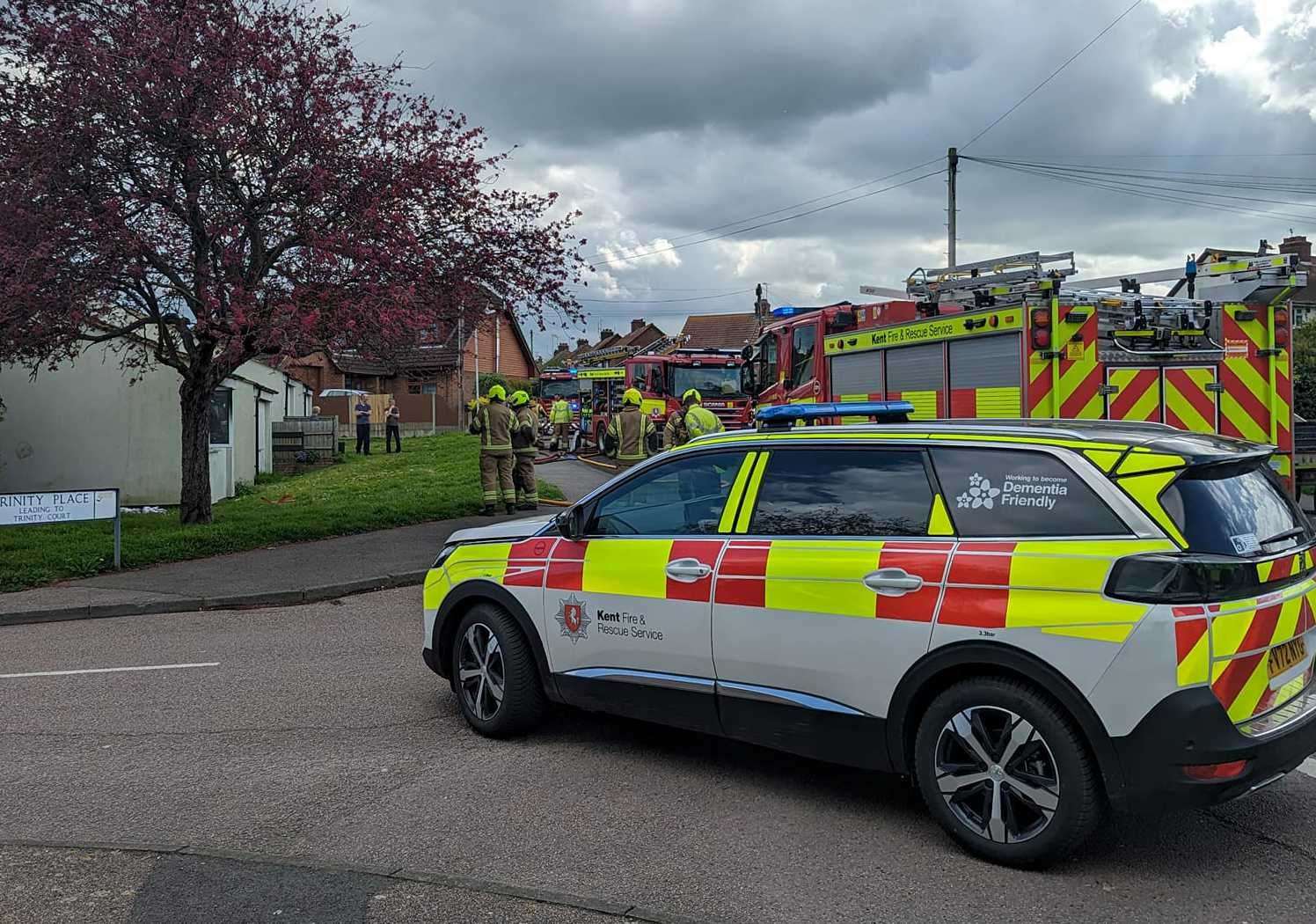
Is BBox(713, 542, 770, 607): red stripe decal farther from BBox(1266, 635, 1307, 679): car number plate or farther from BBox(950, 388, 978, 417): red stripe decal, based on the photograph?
BBox(950, 388, 978, 417): red stripe decal

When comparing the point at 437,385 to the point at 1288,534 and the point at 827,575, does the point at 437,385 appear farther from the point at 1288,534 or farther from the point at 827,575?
the point at 1288,534

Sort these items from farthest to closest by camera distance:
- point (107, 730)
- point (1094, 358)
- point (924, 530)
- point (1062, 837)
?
point (1094, 358) → point (107, 730) → point (924, 530) → point (1062, 837)

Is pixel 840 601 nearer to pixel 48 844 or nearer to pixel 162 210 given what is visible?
pixel 48 844

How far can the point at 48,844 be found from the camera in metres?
4.30

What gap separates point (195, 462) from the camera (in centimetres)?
1481

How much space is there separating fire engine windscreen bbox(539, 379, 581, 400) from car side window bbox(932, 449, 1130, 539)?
33289 mm

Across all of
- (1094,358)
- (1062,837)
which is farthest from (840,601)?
(1094,358)

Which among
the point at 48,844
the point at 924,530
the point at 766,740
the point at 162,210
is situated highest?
the point at 162,210

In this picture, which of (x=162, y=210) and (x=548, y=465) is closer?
(x=162, y=210)

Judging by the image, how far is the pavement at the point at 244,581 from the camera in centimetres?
1029

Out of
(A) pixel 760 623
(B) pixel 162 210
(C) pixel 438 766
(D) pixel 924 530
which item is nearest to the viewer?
(D) pixel 924 530

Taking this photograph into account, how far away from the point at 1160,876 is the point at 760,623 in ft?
5.67

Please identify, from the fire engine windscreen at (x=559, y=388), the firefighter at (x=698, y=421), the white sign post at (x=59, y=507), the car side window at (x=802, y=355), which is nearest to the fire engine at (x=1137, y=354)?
the car side window at (x=802, y=355)

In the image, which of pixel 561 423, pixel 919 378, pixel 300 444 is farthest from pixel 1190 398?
pixel 561 423
